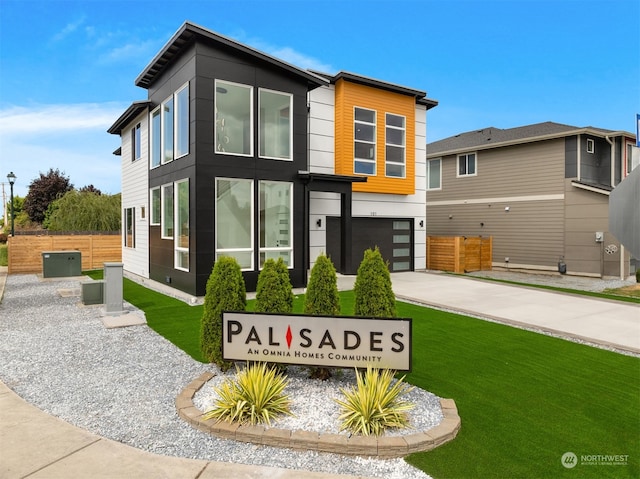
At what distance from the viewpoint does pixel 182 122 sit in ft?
36.7

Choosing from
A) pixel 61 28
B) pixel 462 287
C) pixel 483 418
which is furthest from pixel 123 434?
pixel 61 28

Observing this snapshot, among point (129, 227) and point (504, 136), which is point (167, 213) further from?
point (504, 136)

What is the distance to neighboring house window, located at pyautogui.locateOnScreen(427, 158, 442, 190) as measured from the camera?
22.6 meters

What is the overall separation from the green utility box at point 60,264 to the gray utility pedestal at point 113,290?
797cm

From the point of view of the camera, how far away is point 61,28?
1309 centimetres

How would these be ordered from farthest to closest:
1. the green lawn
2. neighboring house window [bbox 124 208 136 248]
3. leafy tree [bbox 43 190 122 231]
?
leafy tree [bbox 43 190 122 231]
neighboring house window [bbox 124 208 136 248]
the green lawn

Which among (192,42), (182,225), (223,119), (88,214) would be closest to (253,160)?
(223,119)

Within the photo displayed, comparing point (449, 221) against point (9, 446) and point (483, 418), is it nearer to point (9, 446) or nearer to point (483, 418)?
point (483, 418)

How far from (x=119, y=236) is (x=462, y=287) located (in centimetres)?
1566

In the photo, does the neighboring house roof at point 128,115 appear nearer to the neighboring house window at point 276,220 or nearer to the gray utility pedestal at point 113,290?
the neighboring house window at point 276,220

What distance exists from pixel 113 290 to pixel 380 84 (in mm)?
11355

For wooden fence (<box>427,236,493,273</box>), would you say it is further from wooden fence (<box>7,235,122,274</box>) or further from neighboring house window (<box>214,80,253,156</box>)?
wooden fence (<box>7,235,122,274</box>)

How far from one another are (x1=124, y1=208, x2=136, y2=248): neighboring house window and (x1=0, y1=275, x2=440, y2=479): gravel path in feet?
24.4

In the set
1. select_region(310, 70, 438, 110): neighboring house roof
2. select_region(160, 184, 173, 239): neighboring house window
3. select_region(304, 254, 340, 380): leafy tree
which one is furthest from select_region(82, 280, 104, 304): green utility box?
select_region(310, 70, 438, 110): neighboring house roof
